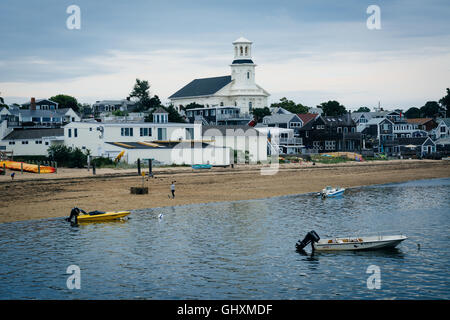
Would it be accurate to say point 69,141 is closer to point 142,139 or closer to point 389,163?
point 142,139

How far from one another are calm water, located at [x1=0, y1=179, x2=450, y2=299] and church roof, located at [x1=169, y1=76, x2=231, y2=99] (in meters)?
118

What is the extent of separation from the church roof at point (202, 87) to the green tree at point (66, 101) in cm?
3155

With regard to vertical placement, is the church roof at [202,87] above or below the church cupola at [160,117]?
above

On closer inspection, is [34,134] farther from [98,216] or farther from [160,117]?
[98,216]

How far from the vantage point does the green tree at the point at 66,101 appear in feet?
543

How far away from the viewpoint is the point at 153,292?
83.4 ft

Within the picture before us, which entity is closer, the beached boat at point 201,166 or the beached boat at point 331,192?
the beached boat at point 331,192

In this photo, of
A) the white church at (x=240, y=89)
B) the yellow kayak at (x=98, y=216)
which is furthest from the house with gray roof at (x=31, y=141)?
the white church at (x=240, y=89)

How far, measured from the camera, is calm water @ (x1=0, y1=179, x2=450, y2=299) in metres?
25.6

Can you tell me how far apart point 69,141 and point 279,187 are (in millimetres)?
39367

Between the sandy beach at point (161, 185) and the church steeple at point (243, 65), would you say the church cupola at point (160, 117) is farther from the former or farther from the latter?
the church steeple at point (243, 65)

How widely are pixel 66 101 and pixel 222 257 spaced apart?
149446mm

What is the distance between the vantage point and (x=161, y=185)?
201 feet

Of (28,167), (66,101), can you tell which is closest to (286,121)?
(28,167)
